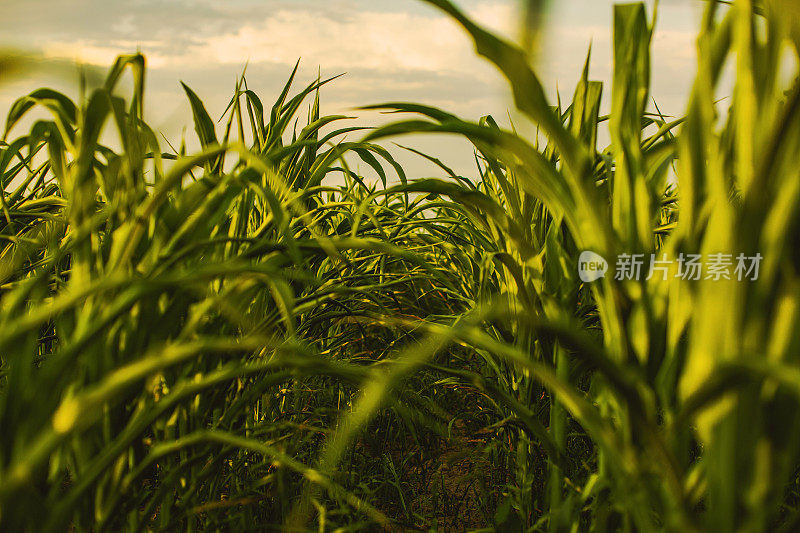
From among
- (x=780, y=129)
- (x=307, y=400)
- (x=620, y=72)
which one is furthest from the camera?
(x=307, y=400)

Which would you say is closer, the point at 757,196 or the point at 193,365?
the point at 757,196

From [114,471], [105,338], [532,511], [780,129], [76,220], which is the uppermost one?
[780,129]

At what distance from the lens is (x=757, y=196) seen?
16.1 inches

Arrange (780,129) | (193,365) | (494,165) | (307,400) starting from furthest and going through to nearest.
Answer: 1. (307,400)
2. (494,165)
3. (193,365)
4. (780,129)

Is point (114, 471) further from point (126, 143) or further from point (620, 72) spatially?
point (620, 72)

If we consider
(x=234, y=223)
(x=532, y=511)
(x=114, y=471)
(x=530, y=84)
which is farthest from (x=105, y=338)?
(x=532, y=511)

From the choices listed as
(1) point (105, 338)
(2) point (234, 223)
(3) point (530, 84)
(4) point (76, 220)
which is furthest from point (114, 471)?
(3) point (530, 84)

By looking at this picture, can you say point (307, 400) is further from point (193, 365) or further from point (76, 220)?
point (76, 220)

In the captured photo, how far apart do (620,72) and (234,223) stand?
592 millimetres

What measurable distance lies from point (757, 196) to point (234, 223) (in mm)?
705

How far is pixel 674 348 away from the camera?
0.47m

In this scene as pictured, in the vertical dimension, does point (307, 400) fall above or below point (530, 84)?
below

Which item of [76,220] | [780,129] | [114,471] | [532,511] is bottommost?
[532,511]

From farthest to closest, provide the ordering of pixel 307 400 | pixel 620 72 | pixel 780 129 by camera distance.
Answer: pixel 307 400 < pixel 620 72 < pixel 780 129
